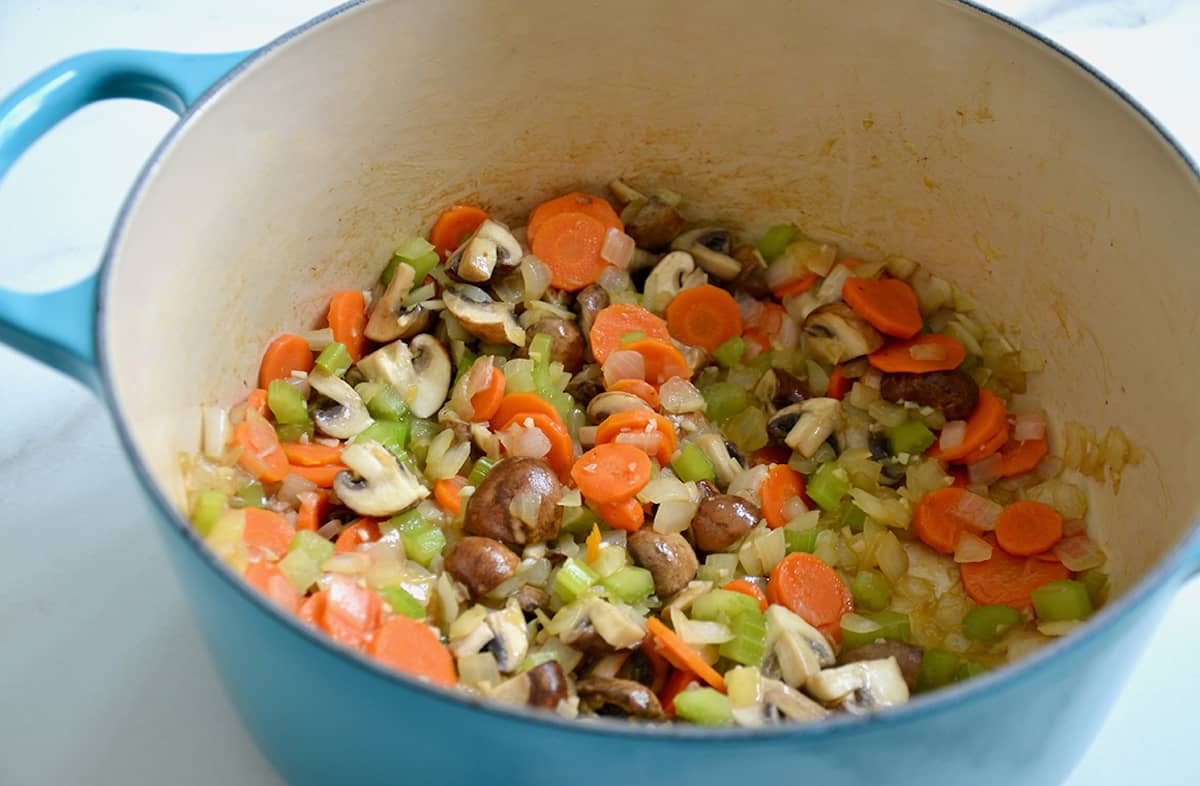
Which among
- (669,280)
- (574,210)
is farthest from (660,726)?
(574,210)

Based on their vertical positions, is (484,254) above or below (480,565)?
above

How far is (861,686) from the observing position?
1.92 m

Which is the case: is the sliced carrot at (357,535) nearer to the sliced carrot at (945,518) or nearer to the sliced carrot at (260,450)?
the sliced carrot at (260,450)

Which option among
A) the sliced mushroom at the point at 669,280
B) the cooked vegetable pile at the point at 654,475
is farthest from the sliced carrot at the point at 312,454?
the sliced mushroom at the point at 669,280

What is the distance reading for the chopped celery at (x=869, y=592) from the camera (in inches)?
87.1

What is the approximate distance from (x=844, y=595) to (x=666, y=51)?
3.57 feet

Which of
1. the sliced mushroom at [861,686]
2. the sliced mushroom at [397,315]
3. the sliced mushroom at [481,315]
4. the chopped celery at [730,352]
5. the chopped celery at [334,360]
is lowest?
the chopped celery at [334,360]

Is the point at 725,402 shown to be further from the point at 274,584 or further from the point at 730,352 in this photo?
the point at 274,584

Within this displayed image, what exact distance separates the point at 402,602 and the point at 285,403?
485 millimetres

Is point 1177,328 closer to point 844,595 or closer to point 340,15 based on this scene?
point 844,595

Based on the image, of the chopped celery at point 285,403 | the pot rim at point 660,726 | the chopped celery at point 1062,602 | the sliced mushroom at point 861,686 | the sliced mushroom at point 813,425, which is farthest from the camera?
the sliced mushroom at point 813,425

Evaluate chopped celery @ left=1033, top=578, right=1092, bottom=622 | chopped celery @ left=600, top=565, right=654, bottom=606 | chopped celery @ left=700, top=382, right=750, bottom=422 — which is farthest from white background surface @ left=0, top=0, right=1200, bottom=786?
chopped celery @ left=700, top=382, right=750, bottom=422

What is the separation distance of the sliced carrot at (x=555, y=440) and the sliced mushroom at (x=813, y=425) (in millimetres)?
426

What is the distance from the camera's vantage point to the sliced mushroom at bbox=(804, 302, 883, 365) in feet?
8.13
